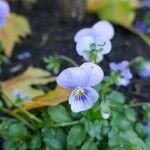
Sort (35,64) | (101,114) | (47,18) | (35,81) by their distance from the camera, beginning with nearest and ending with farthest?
(101,114)
(35,81)
(35,64)
(47,18)

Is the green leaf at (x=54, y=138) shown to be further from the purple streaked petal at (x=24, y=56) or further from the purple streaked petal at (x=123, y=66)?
the purple streaked petal at (x=24, y=56)

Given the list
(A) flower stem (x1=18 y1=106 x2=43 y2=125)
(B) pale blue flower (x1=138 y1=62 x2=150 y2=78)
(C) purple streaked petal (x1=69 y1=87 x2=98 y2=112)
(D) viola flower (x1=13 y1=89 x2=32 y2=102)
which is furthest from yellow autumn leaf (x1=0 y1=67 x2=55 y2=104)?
(C) purple streaked petal (x1=69 y1=87 x2=98 y2=112)

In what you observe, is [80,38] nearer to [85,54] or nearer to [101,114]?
[85,54]

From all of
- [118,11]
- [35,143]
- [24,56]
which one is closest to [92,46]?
[35,143]

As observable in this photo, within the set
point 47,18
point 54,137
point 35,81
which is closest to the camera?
point 54,137

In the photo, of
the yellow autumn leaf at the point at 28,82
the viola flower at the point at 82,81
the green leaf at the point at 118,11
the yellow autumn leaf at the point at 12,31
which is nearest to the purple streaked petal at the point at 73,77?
the viola flower at the point at 82,81

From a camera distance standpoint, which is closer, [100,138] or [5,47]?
[100,138]

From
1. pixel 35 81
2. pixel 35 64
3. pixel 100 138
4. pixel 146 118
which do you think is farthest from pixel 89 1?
pixel 100 138
